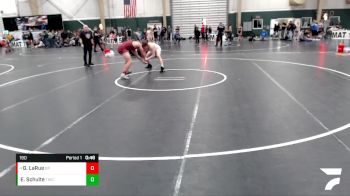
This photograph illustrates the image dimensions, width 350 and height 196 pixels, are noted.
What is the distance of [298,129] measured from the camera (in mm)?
5848

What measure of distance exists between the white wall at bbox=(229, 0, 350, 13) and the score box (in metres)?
29.6

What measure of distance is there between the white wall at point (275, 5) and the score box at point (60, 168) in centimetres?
2965

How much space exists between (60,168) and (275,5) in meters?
30.2

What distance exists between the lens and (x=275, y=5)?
30.2 metres

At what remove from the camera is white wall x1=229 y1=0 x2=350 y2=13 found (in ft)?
96.0

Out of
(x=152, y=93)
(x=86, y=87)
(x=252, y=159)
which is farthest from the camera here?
(x=86, y=87)

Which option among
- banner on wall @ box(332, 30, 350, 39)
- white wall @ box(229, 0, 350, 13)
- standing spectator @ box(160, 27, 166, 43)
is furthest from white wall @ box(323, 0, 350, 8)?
standing spectator @ box(160, 27, 166, 43)

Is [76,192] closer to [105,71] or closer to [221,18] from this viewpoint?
[105,71]

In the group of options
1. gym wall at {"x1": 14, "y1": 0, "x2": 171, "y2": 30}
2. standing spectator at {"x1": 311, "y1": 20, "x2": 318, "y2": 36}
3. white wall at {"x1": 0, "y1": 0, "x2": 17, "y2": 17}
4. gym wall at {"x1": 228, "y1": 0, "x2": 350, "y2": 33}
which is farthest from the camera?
white wall at {"x1": 0, "y1": 0, "x2": 17, "y2": 17}

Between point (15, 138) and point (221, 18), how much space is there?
2790 cm

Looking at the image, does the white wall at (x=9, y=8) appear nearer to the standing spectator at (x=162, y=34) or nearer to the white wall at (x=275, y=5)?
the standing spectator at (x=162, y=34)

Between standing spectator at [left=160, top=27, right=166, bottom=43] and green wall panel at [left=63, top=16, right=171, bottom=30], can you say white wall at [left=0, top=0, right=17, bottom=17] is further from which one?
standing spectator at [left=160, top=27, right=166, bottom=43]

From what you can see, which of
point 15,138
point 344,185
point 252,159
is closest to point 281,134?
point 252,159

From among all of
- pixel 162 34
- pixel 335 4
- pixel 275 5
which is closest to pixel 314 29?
pixel 275 5
